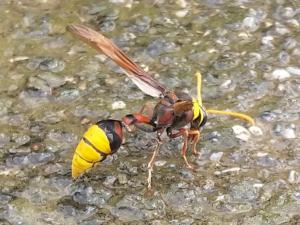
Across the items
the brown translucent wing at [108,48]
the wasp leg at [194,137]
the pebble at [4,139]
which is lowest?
the pebble at [4,139]

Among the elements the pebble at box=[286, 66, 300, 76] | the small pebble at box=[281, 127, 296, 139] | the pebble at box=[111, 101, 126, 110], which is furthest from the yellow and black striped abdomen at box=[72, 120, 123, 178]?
the pebble at box=[286, 66, 300, 76]

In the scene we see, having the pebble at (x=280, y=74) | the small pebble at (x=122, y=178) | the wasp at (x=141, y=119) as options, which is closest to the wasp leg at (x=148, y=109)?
the wasp at (x=141, y=119)

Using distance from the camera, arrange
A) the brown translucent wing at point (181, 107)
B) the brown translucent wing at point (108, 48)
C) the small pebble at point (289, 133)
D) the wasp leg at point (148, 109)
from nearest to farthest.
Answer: the brown translucent wing at point (108, 48)
the brown translucent wing at point (181, 107)
the wasp leg at point (148, 109)
the small pebble at point (289, 133)

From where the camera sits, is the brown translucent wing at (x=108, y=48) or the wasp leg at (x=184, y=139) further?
the wasp leg at (x=184, y=139)

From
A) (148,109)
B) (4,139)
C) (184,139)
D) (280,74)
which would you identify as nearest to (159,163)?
(184,139)

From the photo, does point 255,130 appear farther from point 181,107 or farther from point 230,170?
point 181,107

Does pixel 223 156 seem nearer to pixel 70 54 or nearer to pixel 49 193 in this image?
pixel 49 193

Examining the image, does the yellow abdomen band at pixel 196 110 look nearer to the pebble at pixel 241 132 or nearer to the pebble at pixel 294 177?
the pebble at pixel 241 132
